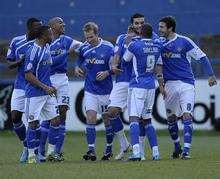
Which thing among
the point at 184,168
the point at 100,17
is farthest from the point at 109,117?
the point at 100,17

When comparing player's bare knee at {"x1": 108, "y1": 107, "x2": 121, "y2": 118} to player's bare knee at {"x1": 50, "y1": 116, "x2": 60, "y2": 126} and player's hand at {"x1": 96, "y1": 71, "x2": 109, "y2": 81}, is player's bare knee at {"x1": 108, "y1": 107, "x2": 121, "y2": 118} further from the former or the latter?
player's bare knee at {"x1": 50, "y1": 116, "x2": 60, "y2": 126}

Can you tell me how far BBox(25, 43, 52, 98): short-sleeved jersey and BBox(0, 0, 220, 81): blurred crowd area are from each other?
35.8 ft

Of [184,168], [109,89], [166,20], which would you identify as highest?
[166,20]

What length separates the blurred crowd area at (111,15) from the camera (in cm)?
2502

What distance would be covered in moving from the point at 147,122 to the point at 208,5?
1320 centimetres

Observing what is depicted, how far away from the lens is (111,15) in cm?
2573

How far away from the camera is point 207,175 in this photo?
1055 centimetres

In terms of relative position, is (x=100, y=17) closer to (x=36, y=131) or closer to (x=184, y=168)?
(x=36, y=131)

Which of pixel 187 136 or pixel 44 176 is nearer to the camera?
pixel 44 176

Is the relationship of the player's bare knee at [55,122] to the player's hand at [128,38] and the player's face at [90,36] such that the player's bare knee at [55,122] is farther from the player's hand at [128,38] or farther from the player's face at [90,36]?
the player's hand at [128,38]

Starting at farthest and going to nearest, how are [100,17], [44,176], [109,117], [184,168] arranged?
[100,17]
[109,117]
[184,168]
[44,176]

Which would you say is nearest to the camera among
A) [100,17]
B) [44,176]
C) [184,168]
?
[44,176]

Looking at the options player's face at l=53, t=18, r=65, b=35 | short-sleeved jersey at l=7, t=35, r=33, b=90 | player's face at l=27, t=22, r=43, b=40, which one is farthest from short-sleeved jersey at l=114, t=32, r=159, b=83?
short-sleeved jersey at l=7, t=35, r=33, b=90

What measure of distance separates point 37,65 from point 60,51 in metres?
1.59
